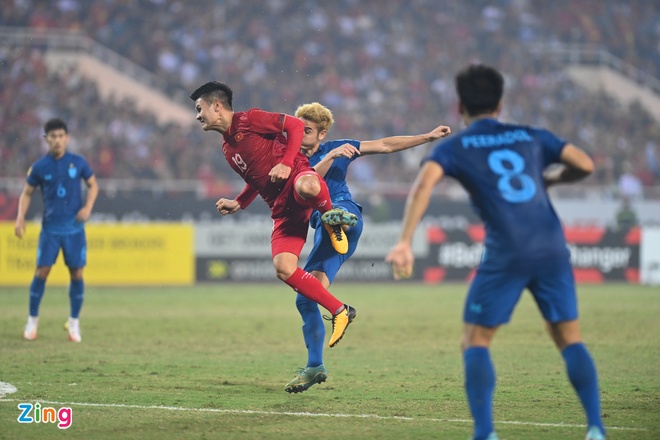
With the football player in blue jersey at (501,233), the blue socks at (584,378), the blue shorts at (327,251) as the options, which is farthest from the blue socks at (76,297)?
the blue socks at (584,378)

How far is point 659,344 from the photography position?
40.6 feet

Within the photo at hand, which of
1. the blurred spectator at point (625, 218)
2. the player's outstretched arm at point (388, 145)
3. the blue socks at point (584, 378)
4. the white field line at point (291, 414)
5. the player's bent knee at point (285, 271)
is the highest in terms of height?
the blurred spectator at point (625, 218)

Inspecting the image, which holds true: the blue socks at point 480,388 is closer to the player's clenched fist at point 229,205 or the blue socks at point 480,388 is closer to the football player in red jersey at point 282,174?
the football player in red jersey at point 282,174

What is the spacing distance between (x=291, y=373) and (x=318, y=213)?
5.81 ft

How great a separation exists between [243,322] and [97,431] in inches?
352

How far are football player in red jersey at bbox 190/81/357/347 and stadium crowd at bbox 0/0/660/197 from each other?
18.4 metres

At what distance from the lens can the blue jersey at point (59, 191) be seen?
1268cm

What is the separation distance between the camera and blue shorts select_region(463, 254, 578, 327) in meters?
5.38

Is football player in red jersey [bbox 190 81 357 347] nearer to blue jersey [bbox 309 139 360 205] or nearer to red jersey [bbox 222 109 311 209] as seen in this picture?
red jersey [bbox 222 109 311 209]

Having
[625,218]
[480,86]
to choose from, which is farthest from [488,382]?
[625,218]

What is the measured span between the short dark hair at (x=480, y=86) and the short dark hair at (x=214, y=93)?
2937mm

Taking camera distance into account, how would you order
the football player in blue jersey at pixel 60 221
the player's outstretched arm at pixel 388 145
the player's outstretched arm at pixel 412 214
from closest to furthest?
the player's outstretched arm at pixel 412 214 < the player's outstretched arm at pixel 388 145 < the football player in blue jersey at pixel 60 221

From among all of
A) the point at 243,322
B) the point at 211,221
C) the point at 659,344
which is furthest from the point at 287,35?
the point at 659,344

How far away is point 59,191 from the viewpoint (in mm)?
12680
